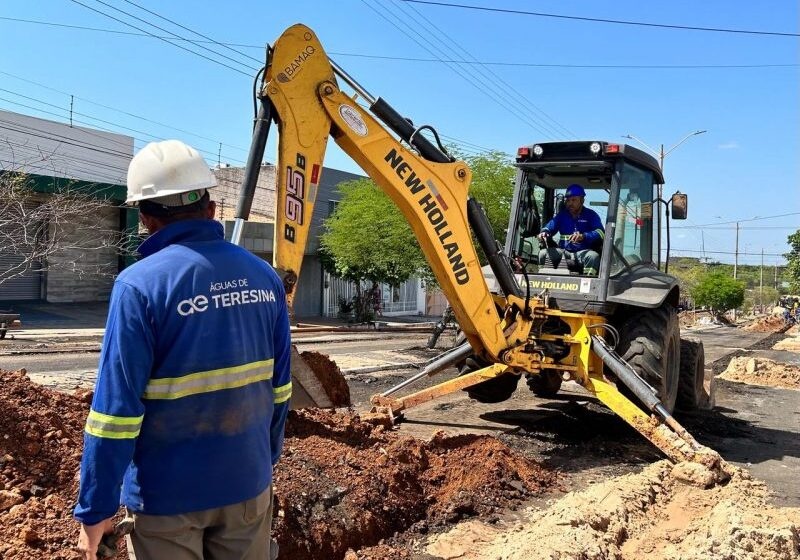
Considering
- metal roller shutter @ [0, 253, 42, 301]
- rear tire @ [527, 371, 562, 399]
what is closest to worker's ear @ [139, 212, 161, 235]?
rear tire @ [527, 371, 562, 399]

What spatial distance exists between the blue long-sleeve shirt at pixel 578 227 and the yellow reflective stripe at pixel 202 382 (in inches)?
223

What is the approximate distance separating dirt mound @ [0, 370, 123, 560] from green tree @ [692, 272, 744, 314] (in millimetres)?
45659

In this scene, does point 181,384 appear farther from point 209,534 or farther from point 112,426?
point 209,534

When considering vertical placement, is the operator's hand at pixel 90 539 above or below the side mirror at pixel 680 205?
below

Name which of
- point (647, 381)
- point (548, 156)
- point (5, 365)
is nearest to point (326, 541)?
point (647, 381)

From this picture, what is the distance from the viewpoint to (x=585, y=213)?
301 inches

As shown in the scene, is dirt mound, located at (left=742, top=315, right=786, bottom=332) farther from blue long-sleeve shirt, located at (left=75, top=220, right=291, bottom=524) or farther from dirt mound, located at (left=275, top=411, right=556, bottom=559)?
blue long-sleeve shirt, located at (left=75, top=220, right=291, bottom=524)

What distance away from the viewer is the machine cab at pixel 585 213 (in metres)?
7.28

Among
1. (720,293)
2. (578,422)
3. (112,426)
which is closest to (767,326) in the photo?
(720,293)

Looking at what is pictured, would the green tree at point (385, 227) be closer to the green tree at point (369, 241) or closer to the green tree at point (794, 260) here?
the green tree at point (369, 241)

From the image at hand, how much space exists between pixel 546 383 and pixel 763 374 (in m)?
7.25

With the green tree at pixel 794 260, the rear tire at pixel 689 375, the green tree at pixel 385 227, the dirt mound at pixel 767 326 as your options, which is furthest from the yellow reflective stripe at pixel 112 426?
the green tree at pixel 794 260

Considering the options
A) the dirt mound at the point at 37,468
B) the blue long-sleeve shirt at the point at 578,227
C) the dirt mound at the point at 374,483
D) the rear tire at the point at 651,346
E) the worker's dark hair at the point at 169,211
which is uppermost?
the blue long-sleeve shirt at the point at 578,227

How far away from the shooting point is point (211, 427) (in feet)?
7.42
